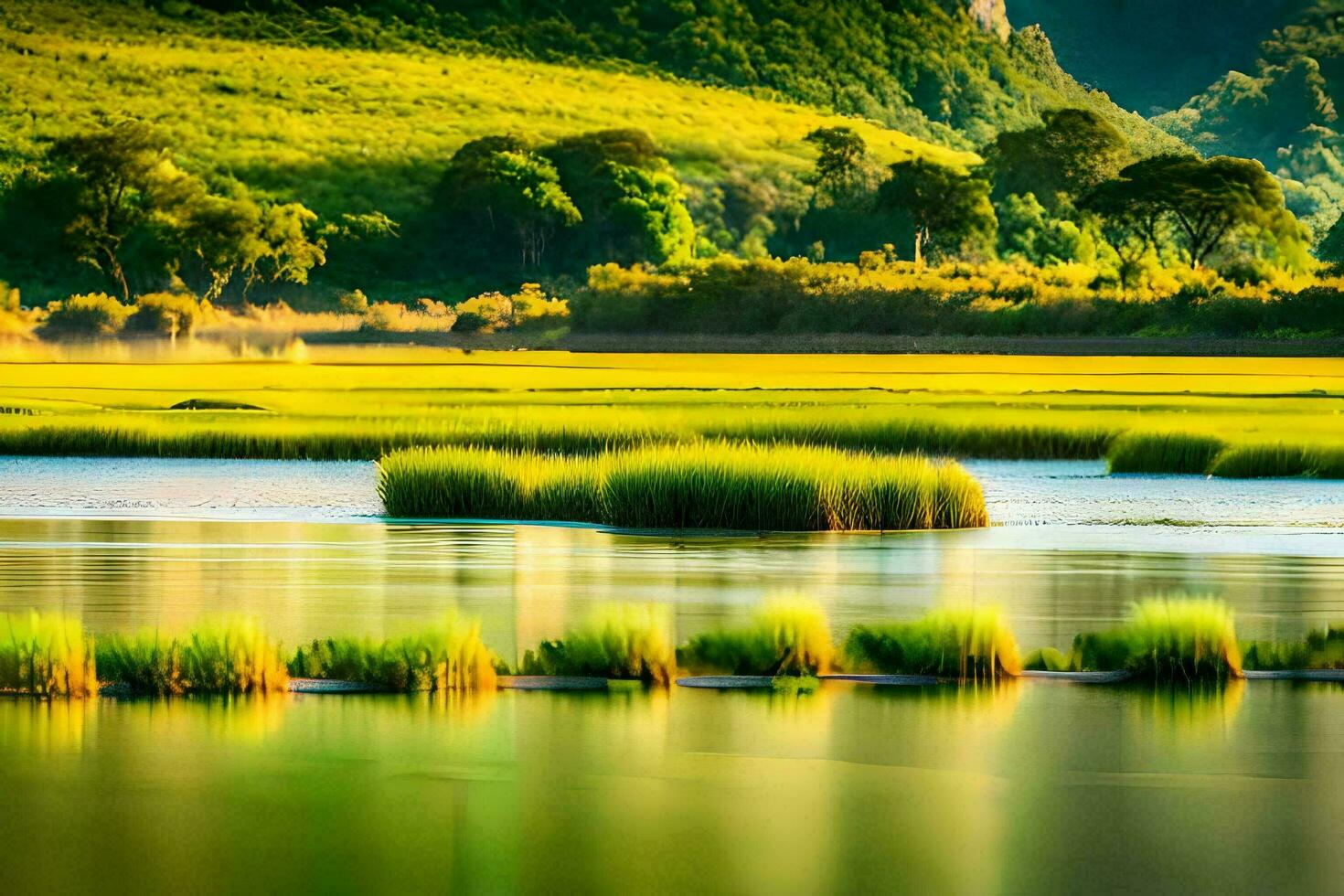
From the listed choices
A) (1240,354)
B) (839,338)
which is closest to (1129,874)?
(1240,354)

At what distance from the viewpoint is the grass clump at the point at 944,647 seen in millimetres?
12438

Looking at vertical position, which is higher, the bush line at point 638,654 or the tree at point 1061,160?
the tree at point 1061,160

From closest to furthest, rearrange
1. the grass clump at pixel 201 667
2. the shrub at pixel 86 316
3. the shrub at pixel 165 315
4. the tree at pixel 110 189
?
A: the grass clump at pixel 201 667
the shrub at pixel 86 316
the shrub at pixel 165 315
the tree at pixel 110 189

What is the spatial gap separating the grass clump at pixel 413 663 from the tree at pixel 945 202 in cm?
10064

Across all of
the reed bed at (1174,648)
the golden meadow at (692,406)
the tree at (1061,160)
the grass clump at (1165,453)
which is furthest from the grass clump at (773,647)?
the tree at (1061,160)

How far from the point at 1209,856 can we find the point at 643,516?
15.9 meters

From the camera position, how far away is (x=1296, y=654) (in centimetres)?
1296

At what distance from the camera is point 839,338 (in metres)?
92.9

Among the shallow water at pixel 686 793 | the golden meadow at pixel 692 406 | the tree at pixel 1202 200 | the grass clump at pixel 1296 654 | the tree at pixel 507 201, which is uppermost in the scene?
the tree at pixel 507 201

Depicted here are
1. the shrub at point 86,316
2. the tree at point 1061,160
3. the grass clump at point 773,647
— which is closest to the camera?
the grass clump at point 773,647

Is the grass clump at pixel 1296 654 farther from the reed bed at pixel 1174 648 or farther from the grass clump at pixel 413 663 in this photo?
the grass clump at pixel 413 663

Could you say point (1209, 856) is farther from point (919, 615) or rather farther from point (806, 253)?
point (806, 253)

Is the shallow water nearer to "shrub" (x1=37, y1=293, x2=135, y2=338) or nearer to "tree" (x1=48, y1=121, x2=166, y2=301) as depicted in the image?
"shrub" (x1=37, y1=293, x2=135, y2=338)

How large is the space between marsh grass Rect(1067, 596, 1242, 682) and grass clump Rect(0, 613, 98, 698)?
18.2 feet
